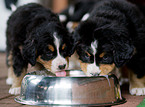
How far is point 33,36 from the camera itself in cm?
253

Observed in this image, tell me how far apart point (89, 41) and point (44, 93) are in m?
0.77

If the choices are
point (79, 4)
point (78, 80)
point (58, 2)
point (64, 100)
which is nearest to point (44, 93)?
point (64, 100)

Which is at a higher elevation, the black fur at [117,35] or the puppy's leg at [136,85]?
the black fur at [117,35]

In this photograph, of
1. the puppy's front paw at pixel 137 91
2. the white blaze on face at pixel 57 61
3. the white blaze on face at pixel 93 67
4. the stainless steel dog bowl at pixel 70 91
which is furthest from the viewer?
the puppy's front paw at pixel 137 91

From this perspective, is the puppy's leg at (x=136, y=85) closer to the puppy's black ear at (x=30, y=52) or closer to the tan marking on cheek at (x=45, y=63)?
the tan marking on cheek at (x=45, y=63)

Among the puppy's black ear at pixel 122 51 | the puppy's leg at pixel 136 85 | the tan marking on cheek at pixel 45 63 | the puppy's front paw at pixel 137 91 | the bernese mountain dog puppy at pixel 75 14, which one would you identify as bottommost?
the puppy's front paw at pixel 137 91

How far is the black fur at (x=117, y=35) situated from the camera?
2.35 m

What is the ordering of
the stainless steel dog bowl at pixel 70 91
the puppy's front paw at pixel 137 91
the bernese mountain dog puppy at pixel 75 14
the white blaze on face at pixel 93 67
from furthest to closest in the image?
1. the bernese mountain dog puppy at pixel 75 14
2. the puppy's front paw at pixel 137 91
3. the white blaze on face at pixel 93 67
4. the stainless steel dog bowl at pixel 70 91

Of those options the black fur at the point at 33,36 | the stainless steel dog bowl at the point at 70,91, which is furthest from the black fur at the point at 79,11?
the stainless steel dog bowl at the point at 70,91

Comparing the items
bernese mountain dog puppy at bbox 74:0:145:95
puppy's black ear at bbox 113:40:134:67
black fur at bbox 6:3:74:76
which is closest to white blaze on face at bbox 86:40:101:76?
bernese mountain dog puppy at bbox 74:0:145:95

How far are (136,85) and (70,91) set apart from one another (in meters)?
1.13

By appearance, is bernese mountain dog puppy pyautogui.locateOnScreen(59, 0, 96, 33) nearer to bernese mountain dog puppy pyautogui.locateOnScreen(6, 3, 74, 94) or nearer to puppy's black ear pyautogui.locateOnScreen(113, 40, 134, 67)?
bernese mountain dog puppy pyautogui.locateOnScreen(6, 3, 74, 94)

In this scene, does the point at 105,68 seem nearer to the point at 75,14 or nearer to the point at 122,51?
the point at 122,51

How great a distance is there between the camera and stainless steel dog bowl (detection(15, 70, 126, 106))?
1.88 meters
